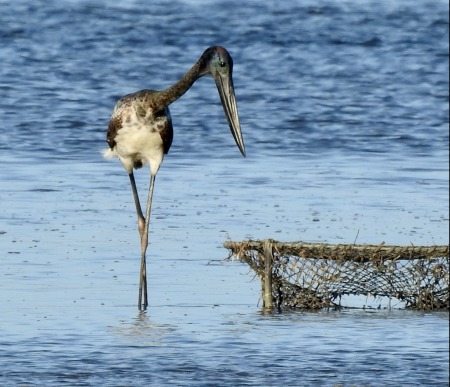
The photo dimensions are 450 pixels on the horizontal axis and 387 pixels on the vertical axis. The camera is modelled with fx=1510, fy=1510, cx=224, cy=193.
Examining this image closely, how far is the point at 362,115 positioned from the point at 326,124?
985 mm

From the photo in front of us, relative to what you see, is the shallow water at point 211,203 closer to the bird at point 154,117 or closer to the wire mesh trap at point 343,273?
the wire mesh trap at point 343,273

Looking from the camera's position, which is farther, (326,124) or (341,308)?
(326,124)

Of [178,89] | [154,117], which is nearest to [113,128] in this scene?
[154,117]

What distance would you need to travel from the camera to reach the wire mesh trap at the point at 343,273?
9.05 meters

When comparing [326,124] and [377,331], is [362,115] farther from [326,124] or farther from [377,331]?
[377,331]

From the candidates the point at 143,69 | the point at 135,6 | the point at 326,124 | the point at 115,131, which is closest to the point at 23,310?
the point at 115,131

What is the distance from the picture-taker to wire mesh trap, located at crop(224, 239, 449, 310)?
29.7 feet

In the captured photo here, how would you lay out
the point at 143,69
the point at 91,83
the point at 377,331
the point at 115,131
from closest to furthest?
the point at 377,331
the point at 115,131
the point at 91,83
the point at 143,69

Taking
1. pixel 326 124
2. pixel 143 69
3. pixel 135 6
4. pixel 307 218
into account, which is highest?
pixel 135 6

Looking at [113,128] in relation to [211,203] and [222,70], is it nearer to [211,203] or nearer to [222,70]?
[222,70]

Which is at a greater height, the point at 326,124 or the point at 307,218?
the point at 326,124

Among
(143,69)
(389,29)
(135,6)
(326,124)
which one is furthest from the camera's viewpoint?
(135,6)

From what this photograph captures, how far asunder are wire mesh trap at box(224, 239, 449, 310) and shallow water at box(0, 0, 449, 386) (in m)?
0.17

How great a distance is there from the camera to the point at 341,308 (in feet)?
30.4
